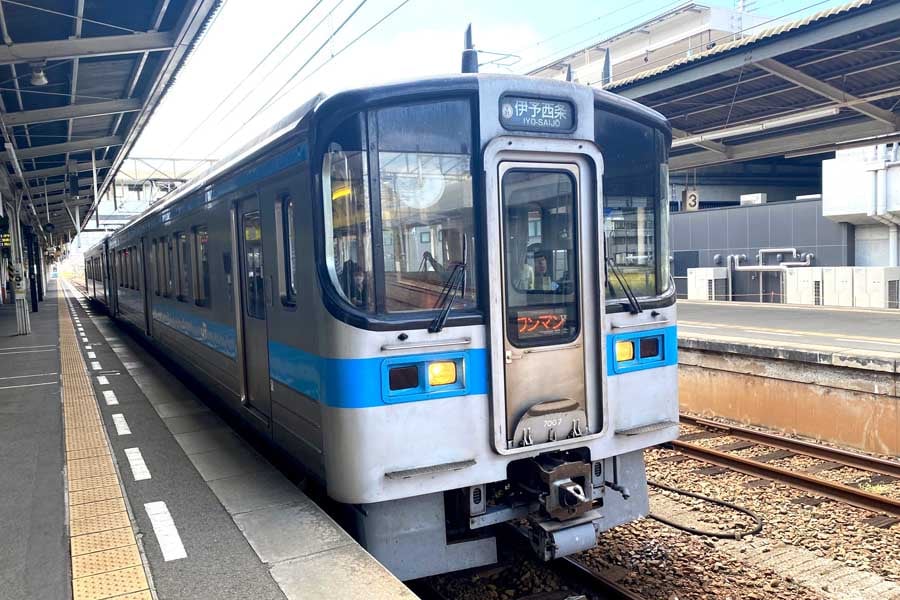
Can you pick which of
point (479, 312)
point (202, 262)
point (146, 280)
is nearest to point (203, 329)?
point (202, 262)

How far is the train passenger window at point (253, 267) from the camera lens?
5.26 metres

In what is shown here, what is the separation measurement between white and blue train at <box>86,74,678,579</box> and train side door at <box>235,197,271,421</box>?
0.59 meters

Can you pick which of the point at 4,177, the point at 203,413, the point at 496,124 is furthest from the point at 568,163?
the point at 4,177

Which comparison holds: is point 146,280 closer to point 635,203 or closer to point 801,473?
point 635,203

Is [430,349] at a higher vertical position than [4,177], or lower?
lower

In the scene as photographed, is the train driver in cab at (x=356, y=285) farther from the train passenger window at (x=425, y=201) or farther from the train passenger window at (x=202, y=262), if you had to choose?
the train passenger window at (x=202, y=262)

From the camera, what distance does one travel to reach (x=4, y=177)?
15078mm

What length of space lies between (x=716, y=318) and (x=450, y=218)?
511 inches

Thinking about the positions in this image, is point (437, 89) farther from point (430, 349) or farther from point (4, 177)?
point (4, 177)

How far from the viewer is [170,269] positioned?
9.40 metres

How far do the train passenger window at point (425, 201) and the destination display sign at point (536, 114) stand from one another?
238 millimetres

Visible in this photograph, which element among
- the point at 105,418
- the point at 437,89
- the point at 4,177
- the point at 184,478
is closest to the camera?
the point at 437,89

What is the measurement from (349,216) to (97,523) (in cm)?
267

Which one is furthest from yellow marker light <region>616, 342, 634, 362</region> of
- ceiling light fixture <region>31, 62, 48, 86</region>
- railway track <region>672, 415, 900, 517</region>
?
ceiling light fixture <region>31, 62, 48, 86</region>
